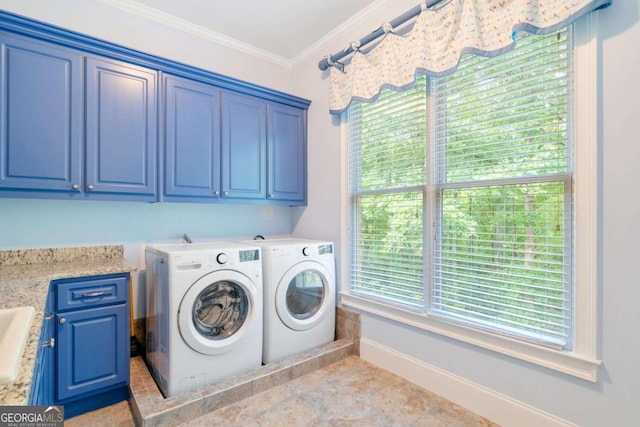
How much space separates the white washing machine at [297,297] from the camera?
2238 mm

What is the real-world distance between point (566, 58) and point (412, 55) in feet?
2.71

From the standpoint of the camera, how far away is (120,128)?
6.69 ft

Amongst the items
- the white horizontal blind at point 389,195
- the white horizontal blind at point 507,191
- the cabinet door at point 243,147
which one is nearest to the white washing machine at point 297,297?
the white horizontal blind at point 389,195

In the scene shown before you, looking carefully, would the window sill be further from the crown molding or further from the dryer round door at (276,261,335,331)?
the crown molding

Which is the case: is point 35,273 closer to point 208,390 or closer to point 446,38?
point 208,390

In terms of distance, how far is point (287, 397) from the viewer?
6.52 feet

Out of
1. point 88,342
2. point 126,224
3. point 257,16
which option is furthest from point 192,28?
point 88,342

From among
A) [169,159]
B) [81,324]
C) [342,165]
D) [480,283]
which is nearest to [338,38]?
[342,165]

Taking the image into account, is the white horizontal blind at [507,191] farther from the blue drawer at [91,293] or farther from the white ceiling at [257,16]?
the blue drawer at [91,293]

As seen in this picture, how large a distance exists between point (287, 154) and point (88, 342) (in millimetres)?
1976

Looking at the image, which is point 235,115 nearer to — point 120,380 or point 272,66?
point 272,66

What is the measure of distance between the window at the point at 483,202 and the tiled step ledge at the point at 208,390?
0.62 metres

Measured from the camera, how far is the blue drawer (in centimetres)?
170

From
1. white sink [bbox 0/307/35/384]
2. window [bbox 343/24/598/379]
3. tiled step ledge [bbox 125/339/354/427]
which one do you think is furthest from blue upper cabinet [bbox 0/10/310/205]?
tiled step ledge [bbox 125/339/354/427]
